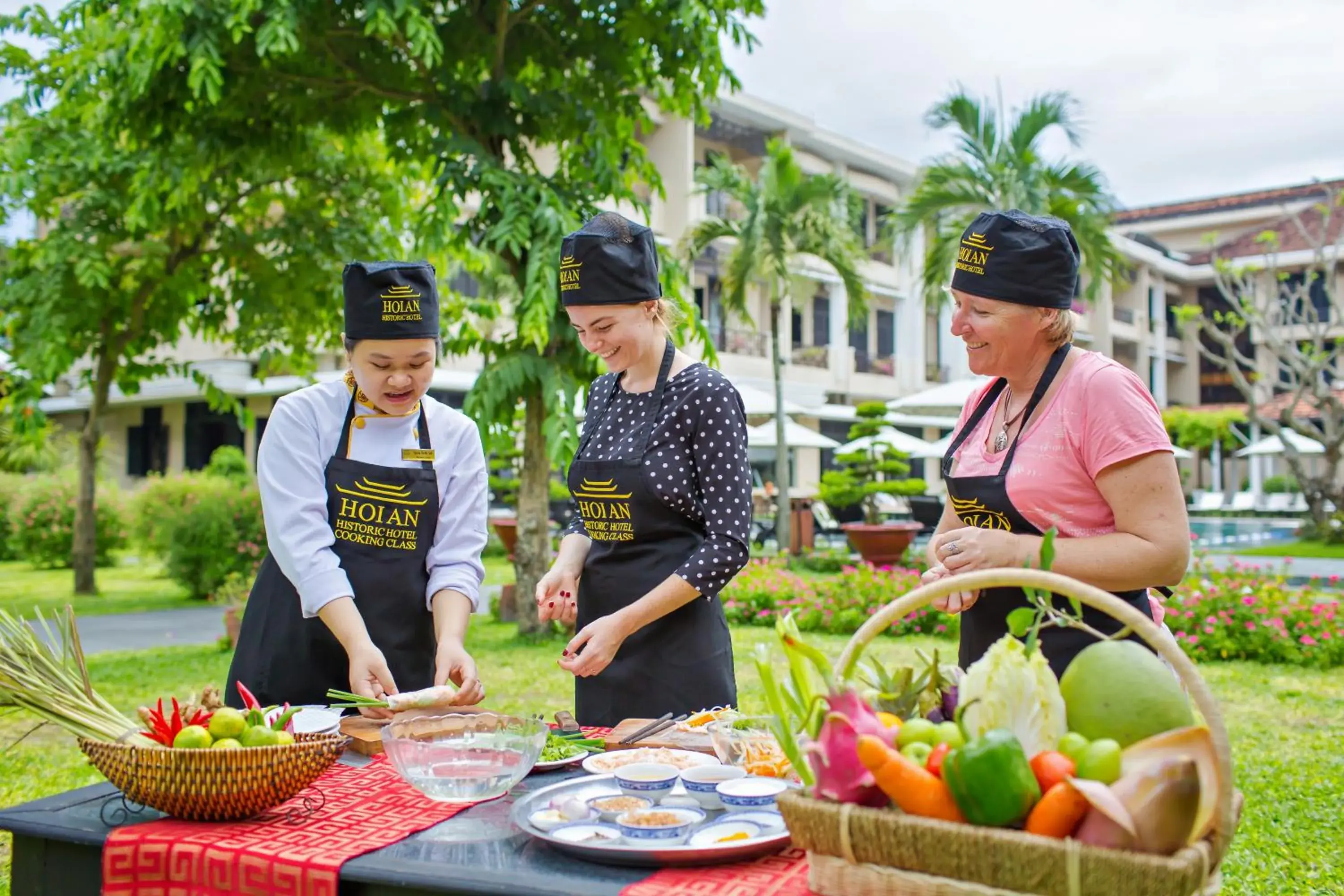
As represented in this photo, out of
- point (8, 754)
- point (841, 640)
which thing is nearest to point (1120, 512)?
point (8, 754)

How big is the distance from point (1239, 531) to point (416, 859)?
26372 mm

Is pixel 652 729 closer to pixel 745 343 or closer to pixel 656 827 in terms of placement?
pixel 656 827

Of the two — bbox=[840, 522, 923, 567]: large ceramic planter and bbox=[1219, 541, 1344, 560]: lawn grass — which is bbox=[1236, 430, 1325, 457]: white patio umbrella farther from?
bbox=[840, 522, 923, 567]: large ceramic planter

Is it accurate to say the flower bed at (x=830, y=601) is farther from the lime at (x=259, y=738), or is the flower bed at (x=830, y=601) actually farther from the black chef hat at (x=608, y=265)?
the lime at (x=259, y=738)

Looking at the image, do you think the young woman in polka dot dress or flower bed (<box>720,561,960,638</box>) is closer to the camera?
the young woman in polka dot dress

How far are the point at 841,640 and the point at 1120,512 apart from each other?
23.8ft

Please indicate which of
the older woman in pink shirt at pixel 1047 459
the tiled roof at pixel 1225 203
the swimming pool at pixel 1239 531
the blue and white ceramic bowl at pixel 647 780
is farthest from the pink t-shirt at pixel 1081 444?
the tiled roof at pixel 1225 203

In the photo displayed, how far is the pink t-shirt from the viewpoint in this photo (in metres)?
1.92

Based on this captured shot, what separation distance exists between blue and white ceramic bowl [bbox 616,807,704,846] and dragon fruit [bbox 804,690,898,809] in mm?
278

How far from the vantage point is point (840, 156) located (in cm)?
2942

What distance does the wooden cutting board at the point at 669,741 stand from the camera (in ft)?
6.66

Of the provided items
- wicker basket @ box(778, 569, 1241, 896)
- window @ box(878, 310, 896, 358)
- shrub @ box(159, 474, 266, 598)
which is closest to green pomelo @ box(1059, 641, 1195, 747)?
wicker basket @ box(778, 569, 1241, 896)

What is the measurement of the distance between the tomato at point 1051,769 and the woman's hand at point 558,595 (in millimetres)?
1500

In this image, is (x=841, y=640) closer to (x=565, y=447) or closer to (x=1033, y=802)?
(x=565, y=447)
